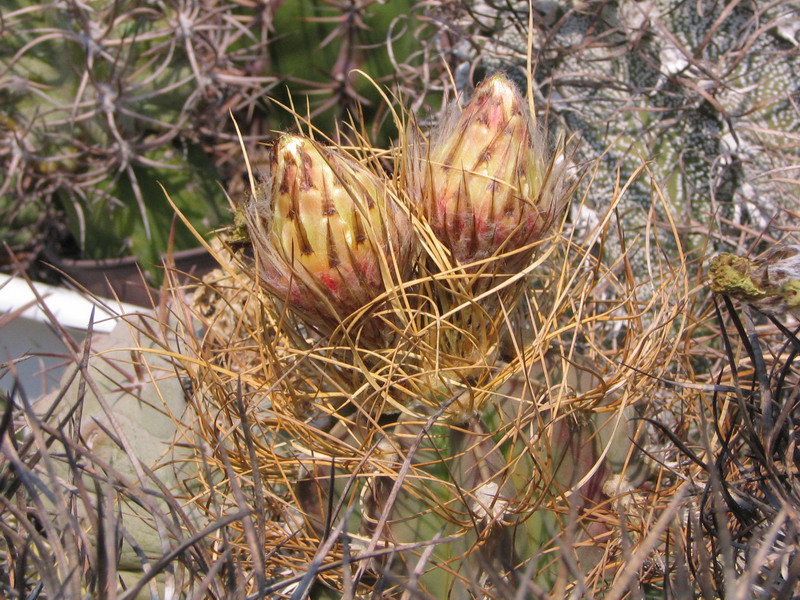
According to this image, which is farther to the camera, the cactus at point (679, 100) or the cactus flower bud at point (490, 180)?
the cactus at point (679, 100)

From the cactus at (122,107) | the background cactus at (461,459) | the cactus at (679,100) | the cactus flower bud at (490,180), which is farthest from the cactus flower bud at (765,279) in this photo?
the cactus at (122,107)

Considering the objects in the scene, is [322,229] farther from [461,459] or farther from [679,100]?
[679,100]

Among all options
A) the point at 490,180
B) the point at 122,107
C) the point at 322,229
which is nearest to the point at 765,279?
the point at 490,180

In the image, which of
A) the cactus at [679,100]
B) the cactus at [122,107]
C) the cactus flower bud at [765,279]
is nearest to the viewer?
the cactus flower bud at [765,279]

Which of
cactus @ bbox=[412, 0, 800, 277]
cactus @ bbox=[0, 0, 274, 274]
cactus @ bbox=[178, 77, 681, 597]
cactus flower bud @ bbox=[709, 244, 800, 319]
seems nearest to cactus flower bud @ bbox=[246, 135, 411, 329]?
cactus @ bbox=[178, 77, 681, 597]

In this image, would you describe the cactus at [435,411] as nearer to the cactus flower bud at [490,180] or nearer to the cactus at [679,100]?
the cactus flower bud at [490,180]

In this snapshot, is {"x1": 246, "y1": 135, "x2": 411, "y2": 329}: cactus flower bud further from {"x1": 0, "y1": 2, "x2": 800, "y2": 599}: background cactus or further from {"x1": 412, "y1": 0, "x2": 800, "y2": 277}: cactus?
{"x1": 412, "y1": 0, "x2": 800, "y2": 277}: cactus
